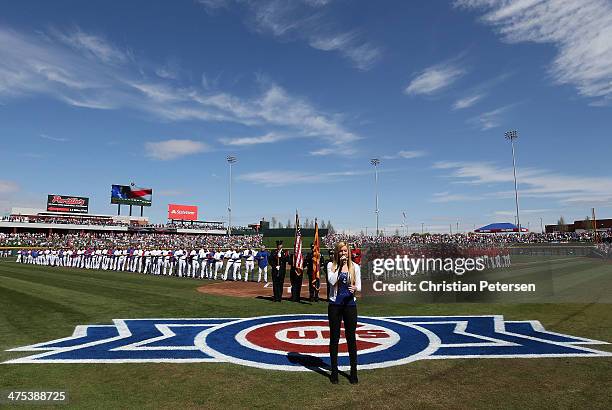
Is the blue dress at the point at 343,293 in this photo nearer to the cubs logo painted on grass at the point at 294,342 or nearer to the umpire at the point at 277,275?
the cubs logo painted on grass at the point at 294,342

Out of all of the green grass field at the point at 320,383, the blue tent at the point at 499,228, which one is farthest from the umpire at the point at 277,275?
the blue tent at the point at 499,228

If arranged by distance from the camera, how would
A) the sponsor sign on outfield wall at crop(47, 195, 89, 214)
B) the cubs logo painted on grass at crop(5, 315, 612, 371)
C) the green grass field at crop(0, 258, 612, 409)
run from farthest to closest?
the sponsor sign on outfield wall at crop(47, 195, 89, 214) → the cubs logo painted on grass at crop(5, 315, 612, 371) → the green grass field at crop(0, 258, 612, 409)

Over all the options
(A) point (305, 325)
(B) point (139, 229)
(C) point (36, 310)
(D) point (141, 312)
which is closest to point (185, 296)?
(D) point (141, 312)

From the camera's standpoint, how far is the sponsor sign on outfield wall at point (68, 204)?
306 feet

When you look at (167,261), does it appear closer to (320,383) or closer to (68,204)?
(320,383)

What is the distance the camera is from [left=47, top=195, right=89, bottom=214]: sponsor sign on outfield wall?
9338cm

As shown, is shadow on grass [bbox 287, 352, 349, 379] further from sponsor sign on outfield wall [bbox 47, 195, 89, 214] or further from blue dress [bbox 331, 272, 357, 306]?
sponsor sign on outfield wall [bbox 47, 195, 89, 214]

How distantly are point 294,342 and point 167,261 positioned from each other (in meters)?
20.1

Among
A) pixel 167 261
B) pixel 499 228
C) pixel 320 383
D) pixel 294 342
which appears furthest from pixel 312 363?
pixel 499 228

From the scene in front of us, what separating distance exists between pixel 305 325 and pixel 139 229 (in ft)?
288

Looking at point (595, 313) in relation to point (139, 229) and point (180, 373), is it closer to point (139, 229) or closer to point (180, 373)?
point (180, 373)

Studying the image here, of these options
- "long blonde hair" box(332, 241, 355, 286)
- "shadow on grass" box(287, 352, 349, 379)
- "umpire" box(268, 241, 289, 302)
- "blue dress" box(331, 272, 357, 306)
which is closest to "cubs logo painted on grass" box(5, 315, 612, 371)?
"shadow on grass" box(287, 352, 349, 379)

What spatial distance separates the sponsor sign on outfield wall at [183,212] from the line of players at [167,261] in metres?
61.7

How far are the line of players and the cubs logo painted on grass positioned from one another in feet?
37.7
